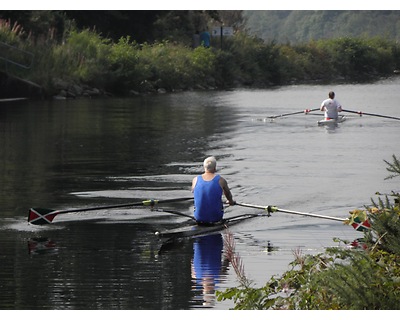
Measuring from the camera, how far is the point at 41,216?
65.8 ft

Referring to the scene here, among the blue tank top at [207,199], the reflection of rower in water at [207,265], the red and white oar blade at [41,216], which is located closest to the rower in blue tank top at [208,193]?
the blue tank top at [207,199]

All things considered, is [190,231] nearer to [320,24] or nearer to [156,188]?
[156,188]

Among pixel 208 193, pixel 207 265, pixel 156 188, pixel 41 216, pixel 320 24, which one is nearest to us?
pixel 207 265

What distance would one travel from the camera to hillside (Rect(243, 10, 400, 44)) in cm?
14525

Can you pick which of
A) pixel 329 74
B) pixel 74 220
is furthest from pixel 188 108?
pixel 329 74

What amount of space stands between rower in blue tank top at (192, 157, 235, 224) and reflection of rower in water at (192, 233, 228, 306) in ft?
1.16

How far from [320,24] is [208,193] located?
143 metres

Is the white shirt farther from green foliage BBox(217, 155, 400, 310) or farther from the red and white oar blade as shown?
green foliage BBox(217, 155, 400, 310)

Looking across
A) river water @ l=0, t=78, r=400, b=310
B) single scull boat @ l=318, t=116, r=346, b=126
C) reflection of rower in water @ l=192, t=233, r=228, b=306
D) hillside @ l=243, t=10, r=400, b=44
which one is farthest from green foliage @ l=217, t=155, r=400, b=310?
hillside @ l=243, t=10, r=400, b=44

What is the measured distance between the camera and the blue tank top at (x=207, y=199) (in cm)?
1911

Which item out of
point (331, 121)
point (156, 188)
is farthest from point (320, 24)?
point (156, 188)

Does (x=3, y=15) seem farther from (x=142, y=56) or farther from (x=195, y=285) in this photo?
(x=195, y=285)

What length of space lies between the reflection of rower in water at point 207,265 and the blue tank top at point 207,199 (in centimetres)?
34

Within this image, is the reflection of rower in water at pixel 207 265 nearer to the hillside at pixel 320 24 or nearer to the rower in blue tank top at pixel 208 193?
the rower in blue tank top at pixel 208 193
